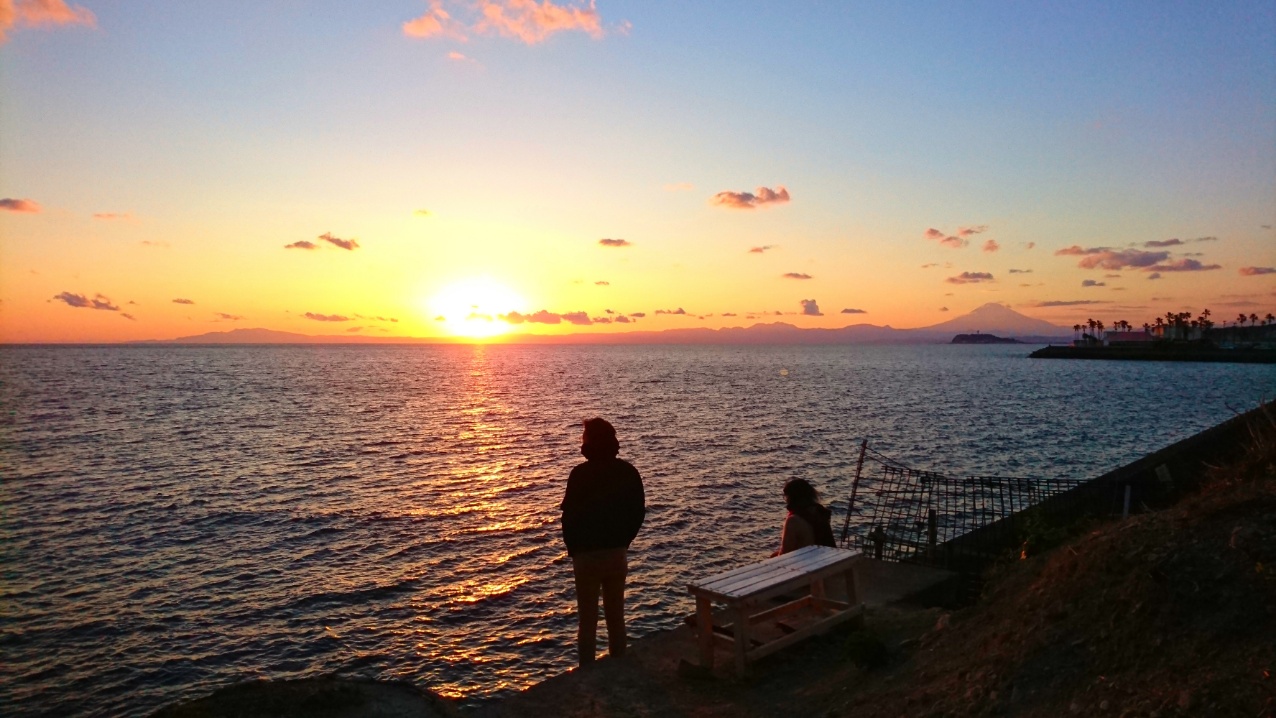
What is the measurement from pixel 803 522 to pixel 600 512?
3.28 meters

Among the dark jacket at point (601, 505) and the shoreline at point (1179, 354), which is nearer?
the dark jacket at point (601, 505)

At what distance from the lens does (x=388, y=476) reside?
112ft

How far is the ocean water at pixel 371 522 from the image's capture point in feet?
48.3

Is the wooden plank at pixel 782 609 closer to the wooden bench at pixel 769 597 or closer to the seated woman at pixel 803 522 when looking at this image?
the wooden bench at pixel 769 597

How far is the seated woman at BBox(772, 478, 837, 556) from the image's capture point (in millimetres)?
9898

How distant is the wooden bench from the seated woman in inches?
18.7

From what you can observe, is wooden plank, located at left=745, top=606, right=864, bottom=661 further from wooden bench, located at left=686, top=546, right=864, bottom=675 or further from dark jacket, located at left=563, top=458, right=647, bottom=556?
dark jacket, located at left=563, top=458, right=647, bottom=556

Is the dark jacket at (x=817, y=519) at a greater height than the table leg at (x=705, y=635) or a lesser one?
greater

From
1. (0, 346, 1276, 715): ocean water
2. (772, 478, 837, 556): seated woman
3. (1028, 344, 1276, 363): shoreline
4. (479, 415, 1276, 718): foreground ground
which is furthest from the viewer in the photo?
(1028, 344, 1276, 363): shoreline

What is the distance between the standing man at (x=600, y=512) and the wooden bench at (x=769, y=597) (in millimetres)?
945

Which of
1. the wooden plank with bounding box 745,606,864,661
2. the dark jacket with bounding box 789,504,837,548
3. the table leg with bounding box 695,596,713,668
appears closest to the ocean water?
the table leg with bounding box 695,596,713,668

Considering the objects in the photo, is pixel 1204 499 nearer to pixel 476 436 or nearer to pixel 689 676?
pixel 689 676

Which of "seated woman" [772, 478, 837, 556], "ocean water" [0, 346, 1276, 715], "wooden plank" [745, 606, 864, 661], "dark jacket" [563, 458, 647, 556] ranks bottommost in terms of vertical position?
A: "ocean water" [0, 346, 1276, 715]

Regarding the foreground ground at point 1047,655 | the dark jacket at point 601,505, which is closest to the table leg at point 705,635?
the foreground ground at point 1047,655
